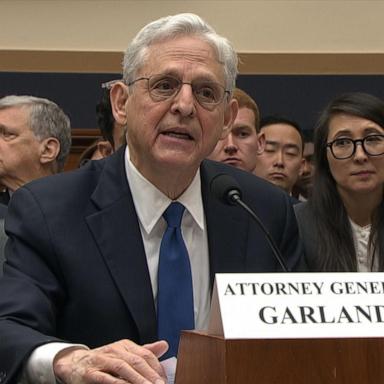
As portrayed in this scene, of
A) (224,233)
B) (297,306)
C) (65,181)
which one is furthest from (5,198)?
(297,306)

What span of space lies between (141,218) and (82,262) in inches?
8.7

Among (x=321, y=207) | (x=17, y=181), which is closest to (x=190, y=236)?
(x=321, y=207)

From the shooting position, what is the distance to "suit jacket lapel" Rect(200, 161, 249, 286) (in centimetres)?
245

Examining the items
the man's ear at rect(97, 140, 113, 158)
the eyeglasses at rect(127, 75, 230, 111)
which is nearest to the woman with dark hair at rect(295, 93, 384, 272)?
the eyeglasses at rect(127, 75, 230, 111)

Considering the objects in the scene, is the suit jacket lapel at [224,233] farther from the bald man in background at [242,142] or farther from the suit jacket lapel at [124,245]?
the bald man in background at [242,142]

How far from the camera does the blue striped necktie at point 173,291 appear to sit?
2273mm

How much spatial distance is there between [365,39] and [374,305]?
13.6ft

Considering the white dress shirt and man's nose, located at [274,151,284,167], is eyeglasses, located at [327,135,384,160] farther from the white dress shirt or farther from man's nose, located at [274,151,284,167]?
man's nose, located at [274,151,284,167]

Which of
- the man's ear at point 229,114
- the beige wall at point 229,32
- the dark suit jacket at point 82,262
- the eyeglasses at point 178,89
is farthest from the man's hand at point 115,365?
the beige wall at point 229,32

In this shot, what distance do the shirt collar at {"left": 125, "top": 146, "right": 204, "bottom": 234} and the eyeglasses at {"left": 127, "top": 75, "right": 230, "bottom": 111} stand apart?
→ 0.21m

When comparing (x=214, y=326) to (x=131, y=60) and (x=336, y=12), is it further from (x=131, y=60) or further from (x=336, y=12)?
(x=336, y=12)

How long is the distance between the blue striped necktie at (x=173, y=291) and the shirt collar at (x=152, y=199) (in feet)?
0.22

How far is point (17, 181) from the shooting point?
3988 millimetres

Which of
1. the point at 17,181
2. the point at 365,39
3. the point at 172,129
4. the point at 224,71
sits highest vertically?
the point at 365,39
